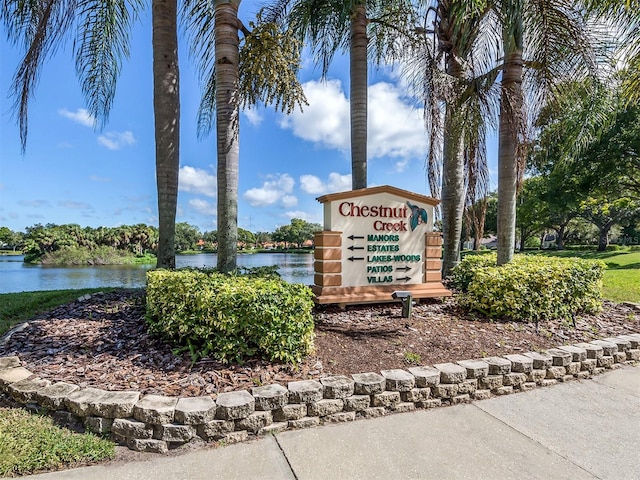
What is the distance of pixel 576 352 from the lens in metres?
3.84

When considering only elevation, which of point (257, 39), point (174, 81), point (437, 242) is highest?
point (257, 39)

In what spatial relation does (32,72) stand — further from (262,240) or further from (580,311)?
(262,240)

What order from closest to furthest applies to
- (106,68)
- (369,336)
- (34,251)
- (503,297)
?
(369,336)
(503,297)
(106,68)
(34,251)

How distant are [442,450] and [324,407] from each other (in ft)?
2.90

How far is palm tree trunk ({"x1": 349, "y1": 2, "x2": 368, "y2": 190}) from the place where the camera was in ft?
20.3

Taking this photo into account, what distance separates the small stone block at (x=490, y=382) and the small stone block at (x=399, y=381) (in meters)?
0.73

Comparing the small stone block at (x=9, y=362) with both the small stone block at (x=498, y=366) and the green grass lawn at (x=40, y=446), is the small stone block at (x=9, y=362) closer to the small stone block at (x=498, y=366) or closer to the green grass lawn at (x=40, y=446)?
the green grass lawn at (x=40, y=446)

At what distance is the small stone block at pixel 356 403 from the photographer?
285 centimetres

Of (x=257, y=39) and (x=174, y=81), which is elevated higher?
(x=257, y=39)

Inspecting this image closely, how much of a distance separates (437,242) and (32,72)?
6.73m

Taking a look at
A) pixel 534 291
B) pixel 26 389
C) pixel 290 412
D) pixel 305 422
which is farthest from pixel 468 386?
pixel 26 389

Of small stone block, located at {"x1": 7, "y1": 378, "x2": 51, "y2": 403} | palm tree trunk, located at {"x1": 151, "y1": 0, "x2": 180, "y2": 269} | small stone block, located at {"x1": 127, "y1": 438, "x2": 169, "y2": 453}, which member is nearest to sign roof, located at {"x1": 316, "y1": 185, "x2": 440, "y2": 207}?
palm tree trunk, located at {"x1": 151, "y1": 0, "x2": 180, "y2": 269}

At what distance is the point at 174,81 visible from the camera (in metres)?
5.50

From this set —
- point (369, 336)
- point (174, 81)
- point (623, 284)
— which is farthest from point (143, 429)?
point (623, 284)
